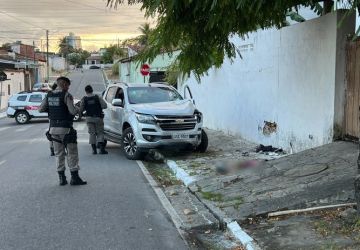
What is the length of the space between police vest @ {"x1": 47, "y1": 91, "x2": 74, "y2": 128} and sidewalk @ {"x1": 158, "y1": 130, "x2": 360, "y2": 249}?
2.46 metres

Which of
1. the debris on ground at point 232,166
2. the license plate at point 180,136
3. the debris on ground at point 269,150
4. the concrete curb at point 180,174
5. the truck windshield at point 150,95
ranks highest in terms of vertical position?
the truck windshield at point 150,95

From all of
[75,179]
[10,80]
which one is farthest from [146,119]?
[10,80]

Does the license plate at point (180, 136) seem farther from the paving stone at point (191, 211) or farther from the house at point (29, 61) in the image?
the house at point (29, 61)

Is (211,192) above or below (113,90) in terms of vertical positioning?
below

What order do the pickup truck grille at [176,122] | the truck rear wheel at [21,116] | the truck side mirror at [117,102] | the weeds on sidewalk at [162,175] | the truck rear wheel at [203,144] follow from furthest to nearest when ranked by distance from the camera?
the truck rear wheel at [21,116] < the truck side mirror at [117,102] < the truck rear wheel at [203,144] < the pickup truck grille at [176,122] < the weeds on sidewalk at [162,175]

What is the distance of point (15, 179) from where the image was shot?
1013 cm

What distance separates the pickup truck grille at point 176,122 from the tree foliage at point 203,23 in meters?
4.18

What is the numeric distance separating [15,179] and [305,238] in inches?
256

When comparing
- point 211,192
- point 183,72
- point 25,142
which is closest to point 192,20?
point 183,72

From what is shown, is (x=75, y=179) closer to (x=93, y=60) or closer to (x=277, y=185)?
(x=277, y=185)

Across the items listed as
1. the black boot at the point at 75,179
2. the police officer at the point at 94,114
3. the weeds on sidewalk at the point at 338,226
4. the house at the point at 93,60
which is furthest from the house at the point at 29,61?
the house at the point at 93,60

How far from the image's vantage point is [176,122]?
1209cm

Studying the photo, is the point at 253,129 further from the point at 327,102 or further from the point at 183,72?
the point at 183,72

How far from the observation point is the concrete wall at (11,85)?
4531cm
